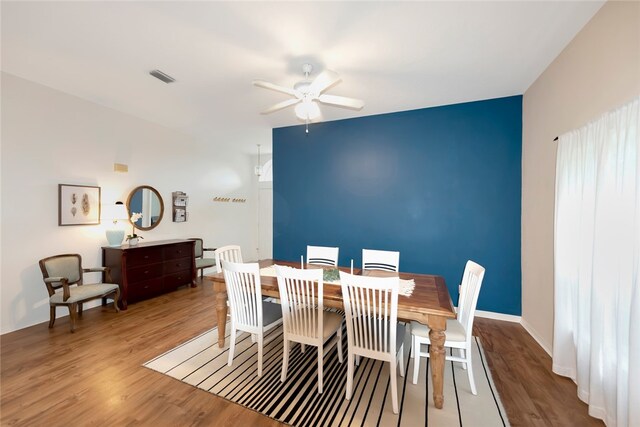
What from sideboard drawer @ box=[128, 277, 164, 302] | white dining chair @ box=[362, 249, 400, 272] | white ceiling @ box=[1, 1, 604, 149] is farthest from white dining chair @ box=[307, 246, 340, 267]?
sideboard drawer @ box=[128, 277, 164, 302]

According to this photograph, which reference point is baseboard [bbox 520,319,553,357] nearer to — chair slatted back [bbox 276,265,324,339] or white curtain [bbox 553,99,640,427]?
white curtain [bbox 553,99,640,427]

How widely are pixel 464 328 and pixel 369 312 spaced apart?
37.2 inches

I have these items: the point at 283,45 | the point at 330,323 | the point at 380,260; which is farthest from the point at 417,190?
the point at 283,45

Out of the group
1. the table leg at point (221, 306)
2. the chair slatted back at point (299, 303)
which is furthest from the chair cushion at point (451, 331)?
the table leg at point (221, 306)

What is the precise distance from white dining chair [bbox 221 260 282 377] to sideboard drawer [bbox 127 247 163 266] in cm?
250

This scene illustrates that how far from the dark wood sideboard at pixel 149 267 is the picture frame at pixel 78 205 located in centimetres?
52

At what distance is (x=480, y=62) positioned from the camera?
2.71 meters

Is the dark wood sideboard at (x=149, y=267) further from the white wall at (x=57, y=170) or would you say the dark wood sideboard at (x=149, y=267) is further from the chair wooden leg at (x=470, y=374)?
the chair wooden leg at (x=470, y=374)

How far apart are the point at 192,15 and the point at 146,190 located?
349cm

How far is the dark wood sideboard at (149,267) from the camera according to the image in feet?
12.7

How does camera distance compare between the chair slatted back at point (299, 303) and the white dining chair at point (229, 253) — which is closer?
the chair slatted back at point (299, 303)

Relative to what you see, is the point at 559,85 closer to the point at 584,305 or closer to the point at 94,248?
the point at 584,305

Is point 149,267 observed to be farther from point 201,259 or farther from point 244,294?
point 244,294

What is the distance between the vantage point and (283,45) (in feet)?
7.98
